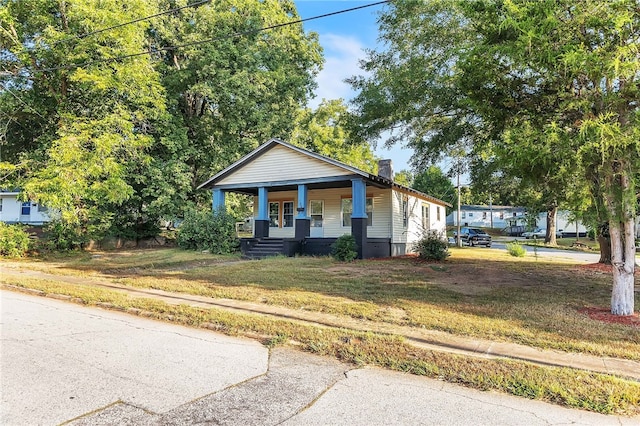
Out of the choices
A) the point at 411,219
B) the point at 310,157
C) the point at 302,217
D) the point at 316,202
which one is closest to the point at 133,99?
the point at 310,157

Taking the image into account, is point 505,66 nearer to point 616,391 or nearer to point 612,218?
point 612,218

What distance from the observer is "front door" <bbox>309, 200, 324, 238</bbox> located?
20.6 m

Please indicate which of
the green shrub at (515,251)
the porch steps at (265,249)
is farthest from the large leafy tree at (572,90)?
the green shrub at (515,251)

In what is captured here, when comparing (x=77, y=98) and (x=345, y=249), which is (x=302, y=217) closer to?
(x=345, y=249)

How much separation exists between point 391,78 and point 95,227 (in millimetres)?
16154

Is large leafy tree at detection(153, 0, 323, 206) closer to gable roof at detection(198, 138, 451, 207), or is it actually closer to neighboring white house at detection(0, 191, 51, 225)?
gable roof at detection(198, 138, 451, 207)

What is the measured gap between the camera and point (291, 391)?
12.2 ft

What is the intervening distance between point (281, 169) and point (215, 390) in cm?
1515

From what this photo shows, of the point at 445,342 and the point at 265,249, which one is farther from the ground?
the point at 265,249

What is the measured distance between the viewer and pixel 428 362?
4.43 m

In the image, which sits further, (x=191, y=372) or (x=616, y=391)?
(x=191, y=372)

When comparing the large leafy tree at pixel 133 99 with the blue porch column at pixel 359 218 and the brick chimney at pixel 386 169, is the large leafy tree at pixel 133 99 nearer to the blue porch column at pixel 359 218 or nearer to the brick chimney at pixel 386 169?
the brick chimney at pixel 386 169

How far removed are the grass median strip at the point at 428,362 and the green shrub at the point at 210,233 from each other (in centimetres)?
1122

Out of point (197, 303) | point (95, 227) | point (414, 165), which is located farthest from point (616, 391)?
point (95, 227)
